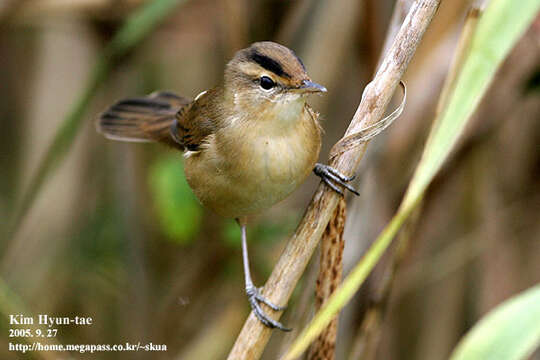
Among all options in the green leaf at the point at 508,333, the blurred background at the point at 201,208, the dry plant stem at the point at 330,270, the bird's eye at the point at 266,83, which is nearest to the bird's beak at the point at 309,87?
the bird's eye at the point at 266,83

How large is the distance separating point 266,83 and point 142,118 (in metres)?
1.19

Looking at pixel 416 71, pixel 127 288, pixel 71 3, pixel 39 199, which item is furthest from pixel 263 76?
pixel 39 199

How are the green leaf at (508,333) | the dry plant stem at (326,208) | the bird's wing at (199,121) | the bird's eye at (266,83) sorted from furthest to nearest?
the bird's wing at (199,121)
the bird's eye at (266,83)
the dry plant stem at (326,208)
the green leaf at (508,333)

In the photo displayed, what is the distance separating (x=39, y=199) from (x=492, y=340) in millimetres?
2929

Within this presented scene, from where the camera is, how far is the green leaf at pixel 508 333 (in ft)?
3.41

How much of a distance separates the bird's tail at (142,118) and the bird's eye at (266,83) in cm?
100

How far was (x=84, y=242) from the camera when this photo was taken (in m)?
3.56

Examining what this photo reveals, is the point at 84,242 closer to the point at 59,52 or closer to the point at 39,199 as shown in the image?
the point at 39,199

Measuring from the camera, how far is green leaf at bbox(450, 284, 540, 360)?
1038 millimetres

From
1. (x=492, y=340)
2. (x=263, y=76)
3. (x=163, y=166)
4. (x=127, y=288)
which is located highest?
(x=263, y=76)

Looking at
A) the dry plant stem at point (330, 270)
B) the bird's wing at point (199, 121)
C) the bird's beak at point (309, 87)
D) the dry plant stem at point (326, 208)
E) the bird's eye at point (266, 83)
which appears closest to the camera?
the dry plant stem at point (326, 208)

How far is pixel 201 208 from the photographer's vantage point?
2910 mm

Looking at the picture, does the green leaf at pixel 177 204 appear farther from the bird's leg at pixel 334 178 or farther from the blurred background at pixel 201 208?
A: the bird's leg at pixel 334 178

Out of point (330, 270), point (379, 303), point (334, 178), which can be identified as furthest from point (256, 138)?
point (379, 303)
